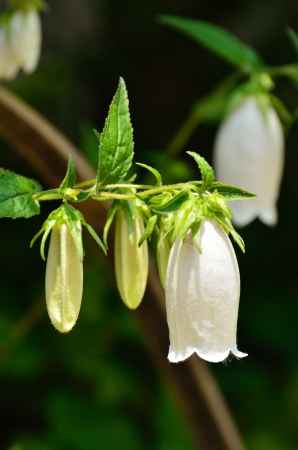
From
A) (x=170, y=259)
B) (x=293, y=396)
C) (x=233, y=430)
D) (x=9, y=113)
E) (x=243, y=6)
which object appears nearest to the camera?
(x=170, y=259)

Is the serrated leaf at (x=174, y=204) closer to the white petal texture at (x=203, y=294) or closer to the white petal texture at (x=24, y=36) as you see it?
the white petal texture at (x=203, y=294)

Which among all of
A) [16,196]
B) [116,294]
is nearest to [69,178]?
[16,196]

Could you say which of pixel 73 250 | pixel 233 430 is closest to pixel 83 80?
pixel 233 430

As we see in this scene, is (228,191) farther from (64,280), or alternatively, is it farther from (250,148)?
(250,148)

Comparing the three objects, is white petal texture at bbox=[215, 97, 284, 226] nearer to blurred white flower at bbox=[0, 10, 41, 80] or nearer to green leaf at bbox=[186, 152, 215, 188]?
blurred white flower at bbox=[0, 10, 41, 80]

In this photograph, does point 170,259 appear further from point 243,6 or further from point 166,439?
point 243,6
